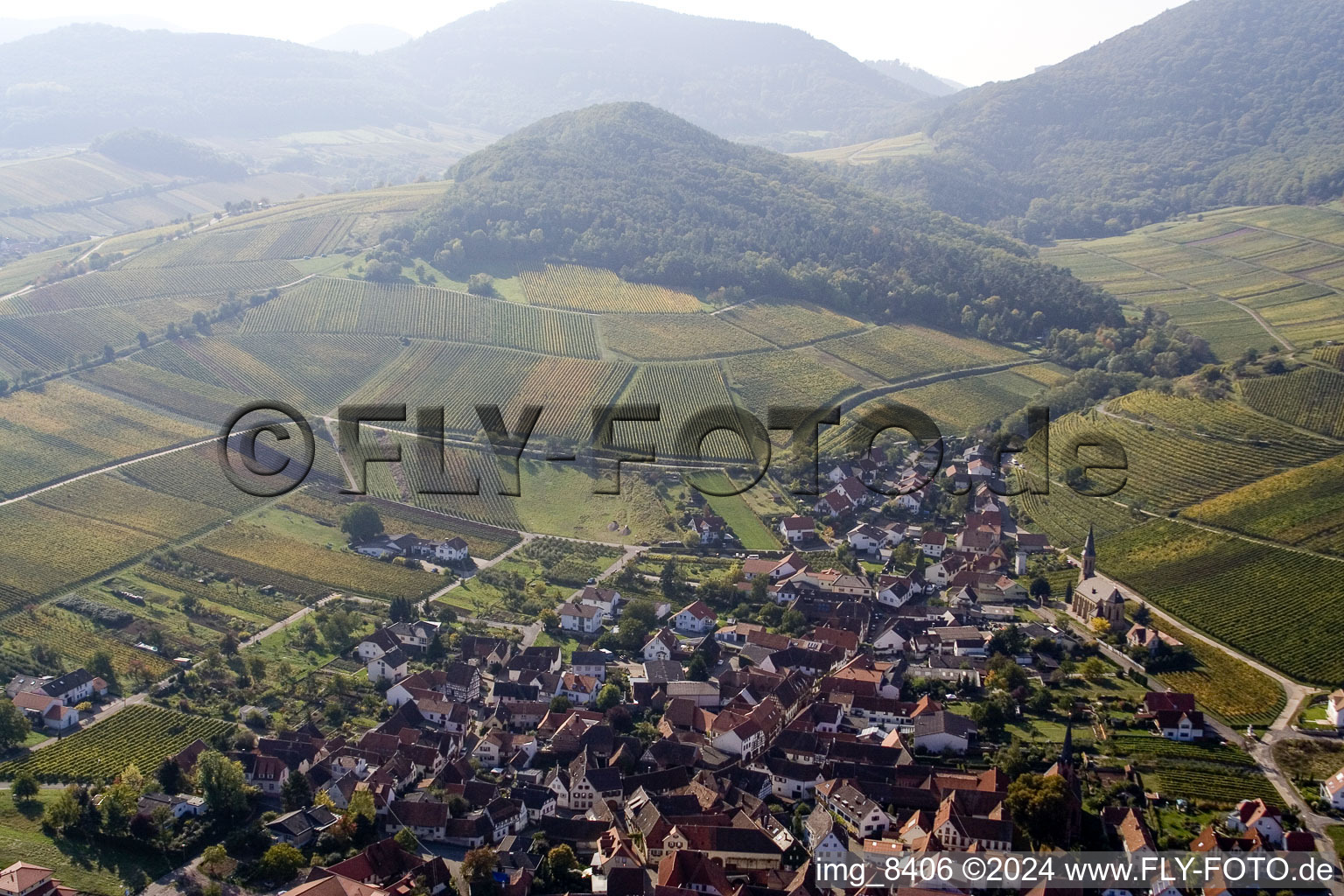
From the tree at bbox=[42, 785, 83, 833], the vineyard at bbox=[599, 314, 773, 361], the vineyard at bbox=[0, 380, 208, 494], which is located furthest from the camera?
the vineyard at bbox=[599, 314, 773, 361]

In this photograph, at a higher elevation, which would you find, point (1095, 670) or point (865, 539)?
point (865, 539)

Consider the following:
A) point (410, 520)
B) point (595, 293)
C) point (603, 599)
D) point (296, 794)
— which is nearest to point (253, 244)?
point (595, 293)

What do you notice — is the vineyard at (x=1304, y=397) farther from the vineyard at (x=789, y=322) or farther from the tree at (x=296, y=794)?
the tree at (x=296, y=794)

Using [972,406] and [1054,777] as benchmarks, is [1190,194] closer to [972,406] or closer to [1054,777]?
[972,406]

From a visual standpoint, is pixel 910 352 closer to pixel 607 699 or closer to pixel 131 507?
pixel 607 699

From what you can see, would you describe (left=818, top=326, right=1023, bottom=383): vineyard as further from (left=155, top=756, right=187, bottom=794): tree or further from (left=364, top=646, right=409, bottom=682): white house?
(left=155, top=756, right=187, bottom=794): tree

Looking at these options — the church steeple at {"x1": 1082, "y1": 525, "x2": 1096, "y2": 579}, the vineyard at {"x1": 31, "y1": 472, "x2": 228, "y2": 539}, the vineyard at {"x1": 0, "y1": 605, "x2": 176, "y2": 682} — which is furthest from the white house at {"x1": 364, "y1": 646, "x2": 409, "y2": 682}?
the church steeple at {"x1": 1082, "y1": 525, "x2": 1096, "y2": 579}
